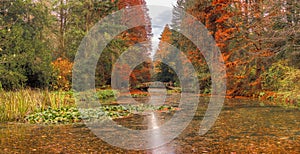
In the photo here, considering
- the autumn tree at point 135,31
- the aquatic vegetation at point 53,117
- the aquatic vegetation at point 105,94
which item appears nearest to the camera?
the aquatic vegetation at point 53,117

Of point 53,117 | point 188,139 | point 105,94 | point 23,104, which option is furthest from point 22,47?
point 188,139

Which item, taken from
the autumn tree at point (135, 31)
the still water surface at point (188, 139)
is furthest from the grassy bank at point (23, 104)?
the autumn tree at point (135, 31)

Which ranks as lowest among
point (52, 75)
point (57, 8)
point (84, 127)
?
point (84, 127)

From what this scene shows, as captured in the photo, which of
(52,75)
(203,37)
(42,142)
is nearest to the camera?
(42,142)

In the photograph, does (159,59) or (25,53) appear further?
(159,59)

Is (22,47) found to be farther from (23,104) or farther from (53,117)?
(53,117)

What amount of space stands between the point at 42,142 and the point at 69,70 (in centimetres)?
1199

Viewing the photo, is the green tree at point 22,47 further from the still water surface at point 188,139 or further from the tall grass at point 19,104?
the still water surface at point 188,139

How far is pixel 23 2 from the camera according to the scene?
1294 cm

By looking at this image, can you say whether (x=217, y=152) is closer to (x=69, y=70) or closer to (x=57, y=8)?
Result: (x=69, y=70)

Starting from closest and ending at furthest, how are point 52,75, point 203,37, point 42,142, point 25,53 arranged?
point 42,142 < point 25,53 < point 52,75 < point 203,37

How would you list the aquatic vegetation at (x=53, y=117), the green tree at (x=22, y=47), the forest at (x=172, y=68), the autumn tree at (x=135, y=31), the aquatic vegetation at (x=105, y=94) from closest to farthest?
the forest at (x=172, y=68)
the aquatic vegetation at (x=53, y=117)
the green tree at (x=22, y=47)
the aquatic vegetation at (x=105, y=94)
the autumn tree at (x=135, y=31)

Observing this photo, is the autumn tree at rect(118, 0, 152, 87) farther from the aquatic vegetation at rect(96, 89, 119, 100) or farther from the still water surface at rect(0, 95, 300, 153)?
the still water surface at rect(0, 95, 300, 153)

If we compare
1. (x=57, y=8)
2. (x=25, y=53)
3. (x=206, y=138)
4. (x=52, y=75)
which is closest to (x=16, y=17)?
(x=25, y=53)
